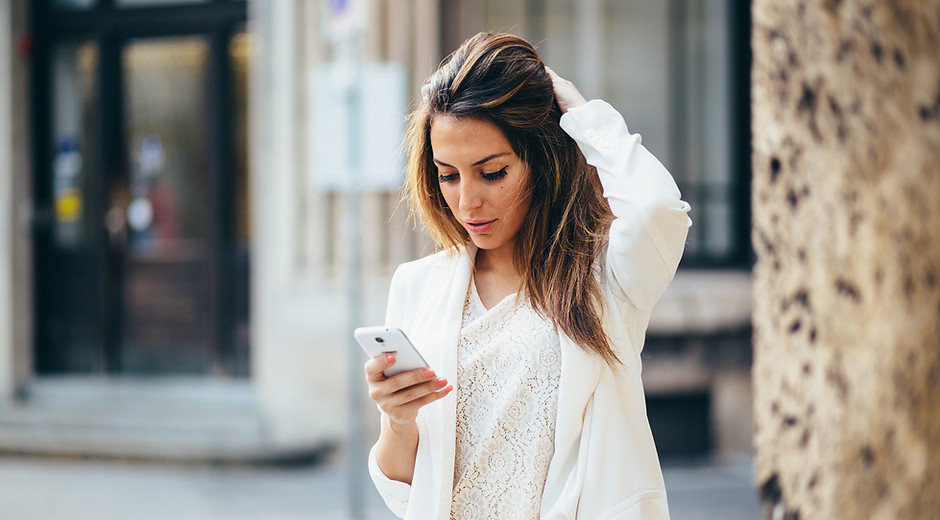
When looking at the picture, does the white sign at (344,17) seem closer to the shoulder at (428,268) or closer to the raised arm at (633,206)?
the shoulder at (428,268)

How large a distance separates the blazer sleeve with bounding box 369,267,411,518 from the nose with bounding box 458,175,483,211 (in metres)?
0.23

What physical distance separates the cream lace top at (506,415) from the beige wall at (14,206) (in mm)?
7447

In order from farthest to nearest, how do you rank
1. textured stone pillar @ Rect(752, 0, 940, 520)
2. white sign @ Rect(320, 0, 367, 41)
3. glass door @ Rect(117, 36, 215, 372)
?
glass door @ Rect(117, 36, 215, 372)
white sign @ Rect(320, 0, 367, 41)
textured stone pillar @ Rect(752, 0, 940, 520)

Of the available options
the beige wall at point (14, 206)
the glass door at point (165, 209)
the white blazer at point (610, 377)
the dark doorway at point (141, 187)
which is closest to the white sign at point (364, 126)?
the dark doorway at point (141, 187)

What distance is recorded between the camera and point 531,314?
2.01m

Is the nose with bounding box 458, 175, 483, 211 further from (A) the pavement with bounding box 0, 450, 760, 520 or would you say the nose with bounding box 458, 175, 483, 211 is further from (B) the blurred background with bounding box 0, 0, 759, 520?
(A) the pavement with bounding box 0, 450, 760, 520

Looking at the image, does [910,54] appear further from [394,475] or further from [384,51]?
[384,51]

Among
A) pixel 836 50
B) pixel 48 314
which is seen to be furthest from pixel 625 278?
pixel 48 314

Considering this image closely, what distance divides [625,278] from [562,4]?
5.91m

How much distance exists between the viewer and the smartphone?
1804 millimetres

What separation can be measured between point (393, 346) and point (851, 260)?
77 cm

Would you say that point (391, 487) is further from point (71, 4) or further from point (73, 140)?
point (71, 4)

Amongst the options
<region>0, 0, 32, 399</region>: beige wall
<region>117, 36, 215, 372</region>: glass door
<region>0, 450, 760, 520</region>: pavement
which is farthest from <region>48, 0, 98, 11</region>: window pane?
<region>0, 450, 760, 520</region>: pavement

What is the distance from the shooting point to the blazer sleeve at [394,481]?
2.07 meters
